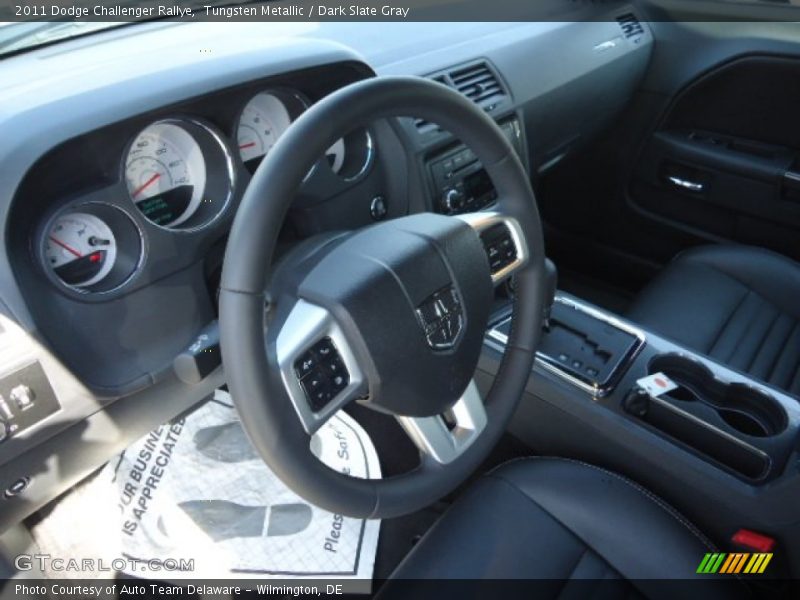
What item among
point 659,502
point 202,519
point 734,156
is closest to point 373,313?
point 659,502

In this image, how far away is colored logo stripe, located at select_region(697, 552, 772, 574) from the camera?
1.11 m

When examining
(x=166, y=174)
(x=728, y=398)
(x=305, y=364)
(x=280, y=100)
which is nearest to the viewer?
(x=305, y=364)

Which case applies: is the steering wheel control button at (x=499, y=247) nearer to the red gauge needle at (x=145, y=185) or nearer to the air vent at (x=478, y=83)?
the red gauge needle at (x=145, y=185)

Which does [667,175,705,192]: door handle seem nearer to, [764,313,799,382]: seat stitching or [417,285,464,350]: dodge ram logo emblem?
[764,313,799,382]: seat stitching

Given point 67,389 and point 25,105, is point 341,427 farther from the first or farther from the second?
point 25,105

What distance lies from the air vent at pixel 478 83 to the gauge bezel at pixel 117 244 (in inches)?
32.2

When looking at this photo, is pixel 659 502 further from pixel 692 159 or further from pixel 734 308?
pixel 692 159

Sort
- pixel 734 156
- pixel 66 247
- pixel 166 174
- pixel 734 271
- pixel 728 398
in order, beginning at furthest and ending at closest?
pixel 734 156, pixel 734 271, pixel 728 398, pixel 166 174, pixel 66 247

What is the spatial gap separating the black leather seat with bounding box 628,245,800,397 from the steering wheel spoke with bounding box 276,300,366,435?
940 millimetres

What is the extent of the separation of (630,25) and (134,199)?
1660 mm

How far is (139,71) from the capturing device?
108 cm

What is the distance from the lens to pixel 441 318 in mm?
938

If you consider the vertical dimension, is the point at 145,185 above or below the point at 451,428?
above

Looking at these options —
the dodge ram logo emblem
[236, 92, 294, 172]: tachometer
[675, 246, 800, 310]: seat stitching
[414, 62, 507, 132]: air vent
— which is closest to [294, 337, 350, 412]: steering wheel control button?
the dodge ram logo emblem
